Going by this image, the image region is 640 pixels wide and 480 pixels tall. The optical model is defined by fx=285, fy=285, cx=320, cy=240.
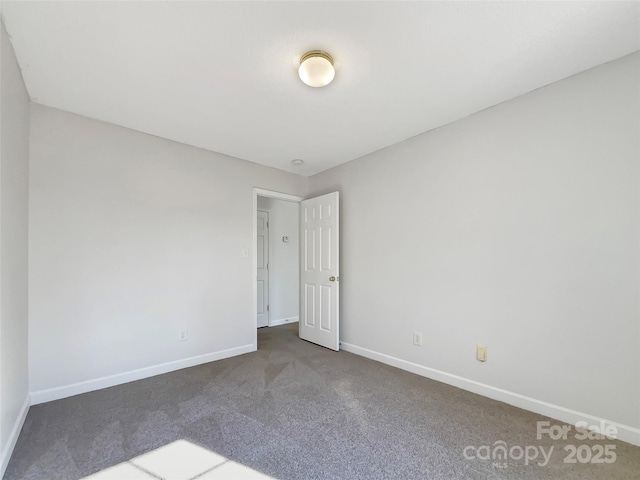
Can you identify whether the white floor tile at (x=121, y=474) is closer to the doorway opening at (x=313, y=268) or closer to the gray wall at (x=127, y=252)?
the gray wall at (x=127, y=252)

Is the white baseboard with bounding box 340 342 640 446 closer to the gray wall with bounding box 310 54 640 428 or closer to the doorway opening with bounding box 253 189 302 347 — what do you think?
the gray wall with bounding box 310 54 640 428

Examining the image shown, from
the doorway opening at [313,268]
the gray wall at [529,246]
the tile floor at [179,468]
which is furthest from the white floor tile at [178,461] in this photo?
the gray wall at [529,246]

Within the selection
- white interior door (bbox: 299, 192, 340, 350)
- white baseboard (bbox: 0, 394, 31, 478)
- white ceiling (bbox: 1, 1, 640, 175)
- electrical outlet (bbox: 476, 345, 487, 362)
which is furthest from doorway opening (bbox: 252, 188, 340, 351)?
white baseboard (bbox: 0, 394, 31, 478)

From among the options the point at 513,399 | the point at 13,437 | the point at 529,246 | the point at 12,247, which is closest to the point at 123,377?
the point at 13,437

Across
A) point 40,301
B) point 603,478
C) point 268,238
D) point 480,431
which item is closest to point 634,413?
point 603,478

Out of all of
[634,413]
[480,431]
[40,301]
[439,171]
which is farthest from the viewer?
[439,171]

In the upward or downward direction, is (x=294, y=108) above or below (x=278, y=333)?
above

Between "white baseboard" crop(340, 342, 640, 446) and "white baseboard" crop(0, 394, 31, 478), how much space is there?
9.49ft

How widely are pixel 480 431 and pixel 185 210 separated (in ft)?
10.6

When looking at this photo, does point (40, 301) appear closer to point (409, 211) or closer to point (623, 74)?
point (409, 211)

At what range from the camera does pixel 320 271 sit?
3.82m

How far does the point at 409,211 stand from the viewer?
300 cm

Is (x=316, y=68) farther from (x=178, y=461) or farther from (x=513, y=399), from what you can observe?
(x=513, y=399)

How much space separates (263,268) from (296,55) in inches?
147
